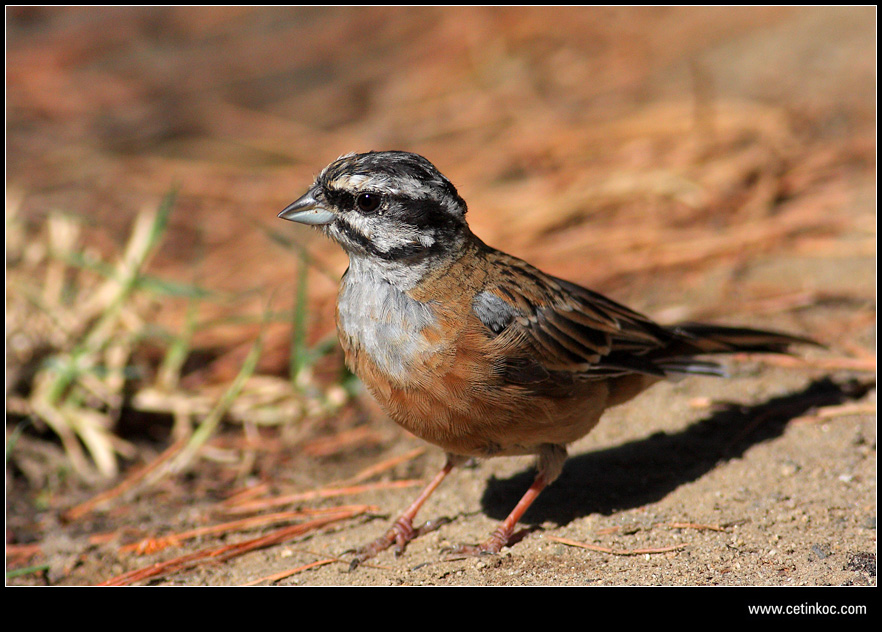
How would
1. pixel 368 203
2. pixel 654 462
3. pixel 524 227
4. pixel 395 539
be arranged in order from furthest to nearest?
pixel 524 227 < pixel 654 462 < pixel 395 539 < pixel 368 203

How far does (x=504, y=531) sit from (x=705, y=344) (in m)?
1.68

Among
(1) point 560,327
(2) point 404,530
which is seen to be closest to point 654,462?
(1) point 560,327

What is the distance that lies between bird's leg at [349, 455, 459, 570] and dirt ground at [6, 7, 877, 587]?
80mm

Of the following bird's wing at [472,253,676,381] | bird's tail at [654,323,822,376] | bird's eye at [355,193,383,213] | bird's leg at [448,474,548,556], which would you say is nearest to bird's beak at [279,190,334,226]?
bird's eye at [355,193,383,213]

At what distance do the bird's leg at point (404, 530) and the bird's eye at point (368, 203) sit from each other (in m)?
1.41

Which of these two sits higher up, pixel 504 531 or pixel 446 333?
pixel 446 333

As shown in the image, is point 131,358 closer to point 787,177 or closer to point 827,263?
point 827,263

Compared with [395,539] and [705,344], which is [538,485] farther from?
[705,344]

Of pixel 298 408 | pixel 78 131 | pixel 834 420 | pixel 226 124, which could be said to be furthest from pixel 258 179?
pixel 834 420

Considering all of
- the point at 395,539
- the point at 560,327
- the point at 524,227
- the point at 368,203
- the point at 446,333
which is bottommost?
the point at 395,539

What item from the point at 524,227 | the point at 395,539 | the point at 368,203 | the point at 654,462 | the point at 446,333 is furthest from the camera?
the point at 524,227

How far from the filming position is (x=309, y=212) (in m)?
4.03

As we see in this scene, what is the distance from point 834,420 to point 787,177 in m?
3.46

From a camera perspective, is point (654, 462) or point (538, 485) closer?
point (538, 485)
